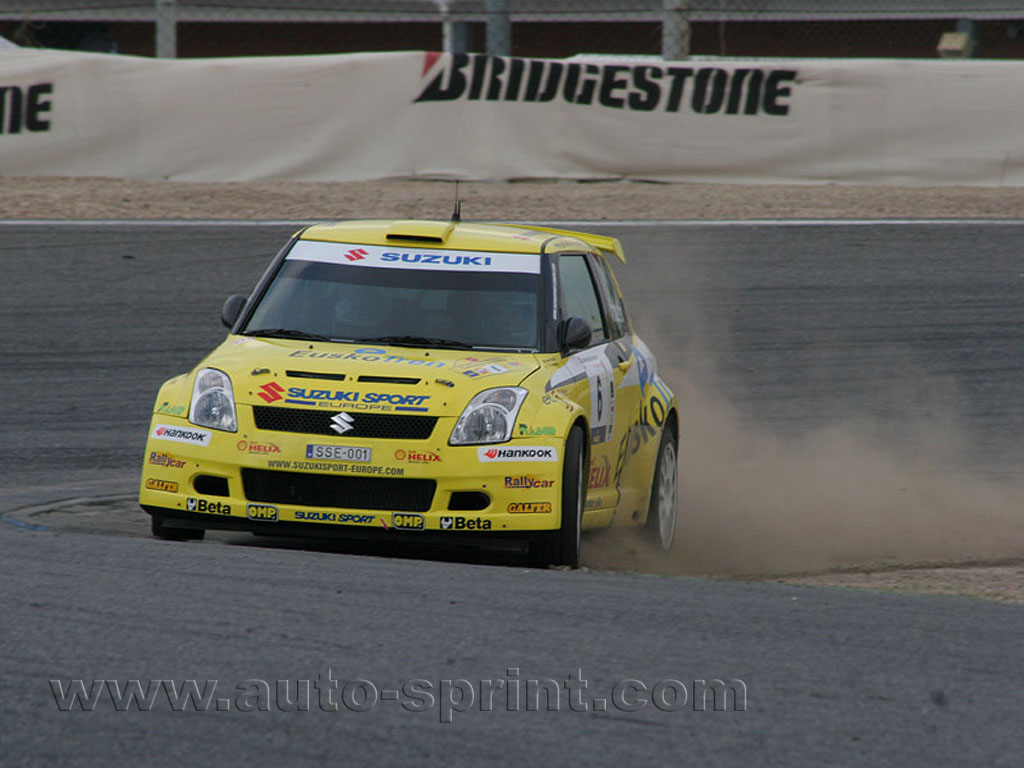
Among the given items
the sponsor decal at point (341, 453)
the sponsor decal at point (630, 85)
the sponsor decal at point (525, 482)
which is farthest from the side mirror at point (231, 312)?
the sponsor decal at point (630, 85)

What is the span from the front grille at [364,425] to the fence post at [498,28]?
30.6 ft

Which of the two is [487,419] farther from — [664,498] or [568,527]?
Result: [664,498]

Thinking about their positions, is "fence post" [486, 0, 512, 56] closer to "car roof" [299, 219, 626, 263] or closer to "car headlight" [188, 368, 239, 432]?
"car roof" [299, 219, 626, 263]

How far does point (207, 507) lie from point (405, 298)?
1510mm

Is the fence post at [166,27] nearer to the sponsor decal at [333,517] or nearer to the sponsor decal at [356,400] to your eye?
the sponsor decal at [356,400]

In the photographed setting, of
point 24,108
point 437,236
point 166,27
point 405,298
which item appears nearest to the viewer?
point 405,298

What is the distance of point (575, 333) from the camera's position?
26.1ft

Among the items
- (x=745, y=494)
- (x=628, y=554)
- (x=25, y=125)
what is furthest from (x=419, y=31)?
(x=628, y=554)

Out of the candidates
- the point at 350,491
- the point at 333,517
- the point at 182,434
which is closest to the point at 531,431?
the point at 350,491

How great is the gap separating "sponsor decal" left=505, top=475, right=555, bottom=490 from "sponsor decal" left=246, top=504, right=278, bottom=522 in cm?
99

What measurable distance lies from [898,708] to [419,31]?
20901 mm

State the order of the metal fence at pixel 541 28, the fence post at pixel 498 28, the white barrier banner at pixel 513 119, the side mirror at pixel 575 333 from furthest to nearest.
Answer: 1. the metal fence at pixel 541 28
2. the fence post at pixel 498 28
3. the white barrier banner at pixel 513 119
4. the side mirror at pixel 575 333

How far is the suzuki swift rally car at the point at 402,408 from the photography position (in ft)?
23.6

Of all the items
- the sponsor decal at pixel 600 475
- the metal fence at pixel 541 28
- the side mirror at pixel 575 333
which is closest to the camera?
the sponsor decal at pixel 600 475
